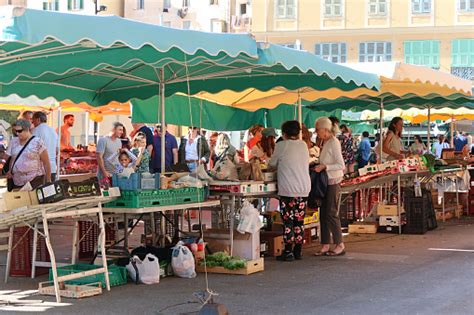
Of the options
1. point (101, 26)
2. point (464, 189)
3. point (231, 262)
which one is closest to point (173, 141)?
point (464, 189)

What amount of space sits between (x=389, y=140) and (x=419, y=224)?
6.95 ft

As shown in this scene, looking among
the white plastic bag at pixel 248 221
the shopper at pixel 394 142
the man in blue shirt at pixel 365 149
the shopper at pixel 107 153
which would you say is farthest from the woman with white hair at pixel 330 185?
the man in blue shirt at pixel 365 149

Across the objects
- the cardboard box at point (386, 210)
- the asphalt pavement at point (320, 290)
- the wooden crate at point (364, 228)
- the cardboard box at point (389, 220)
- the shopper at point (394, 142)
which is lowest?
the asphalt pavement at point (320, 290)

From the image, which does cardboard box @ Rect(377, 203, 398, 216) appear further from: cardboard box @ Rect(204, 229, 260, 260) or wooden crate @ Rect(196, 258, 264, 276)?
wooden crate @ Rect(196, 258, 264, 276)

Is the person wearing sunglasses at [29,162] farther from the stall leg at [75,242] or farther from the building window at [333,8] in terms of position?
the building window at [333,8]

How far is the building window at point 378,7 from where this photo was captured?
47906 millimetres

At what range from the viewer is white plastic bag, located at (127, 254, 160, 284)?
920 cm

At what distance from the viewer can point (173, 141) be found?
1684cm

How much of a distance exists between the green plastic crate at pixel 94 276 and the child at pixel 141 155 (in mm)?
2305

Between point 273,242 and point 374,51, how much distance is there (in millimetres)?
38137

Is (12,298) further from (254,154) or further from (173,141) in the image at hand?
(173,141)

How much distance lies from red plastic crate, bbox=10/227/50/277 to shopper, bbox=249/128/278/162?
4.48 meters

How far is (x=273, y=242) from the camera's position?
11273mm

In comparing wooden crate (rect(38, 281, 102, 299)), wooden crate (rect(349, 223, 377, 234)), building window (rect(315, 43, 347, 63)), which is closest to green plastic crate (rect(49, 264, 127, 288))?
wooden crate (rect(38, 281, 102, 299))
